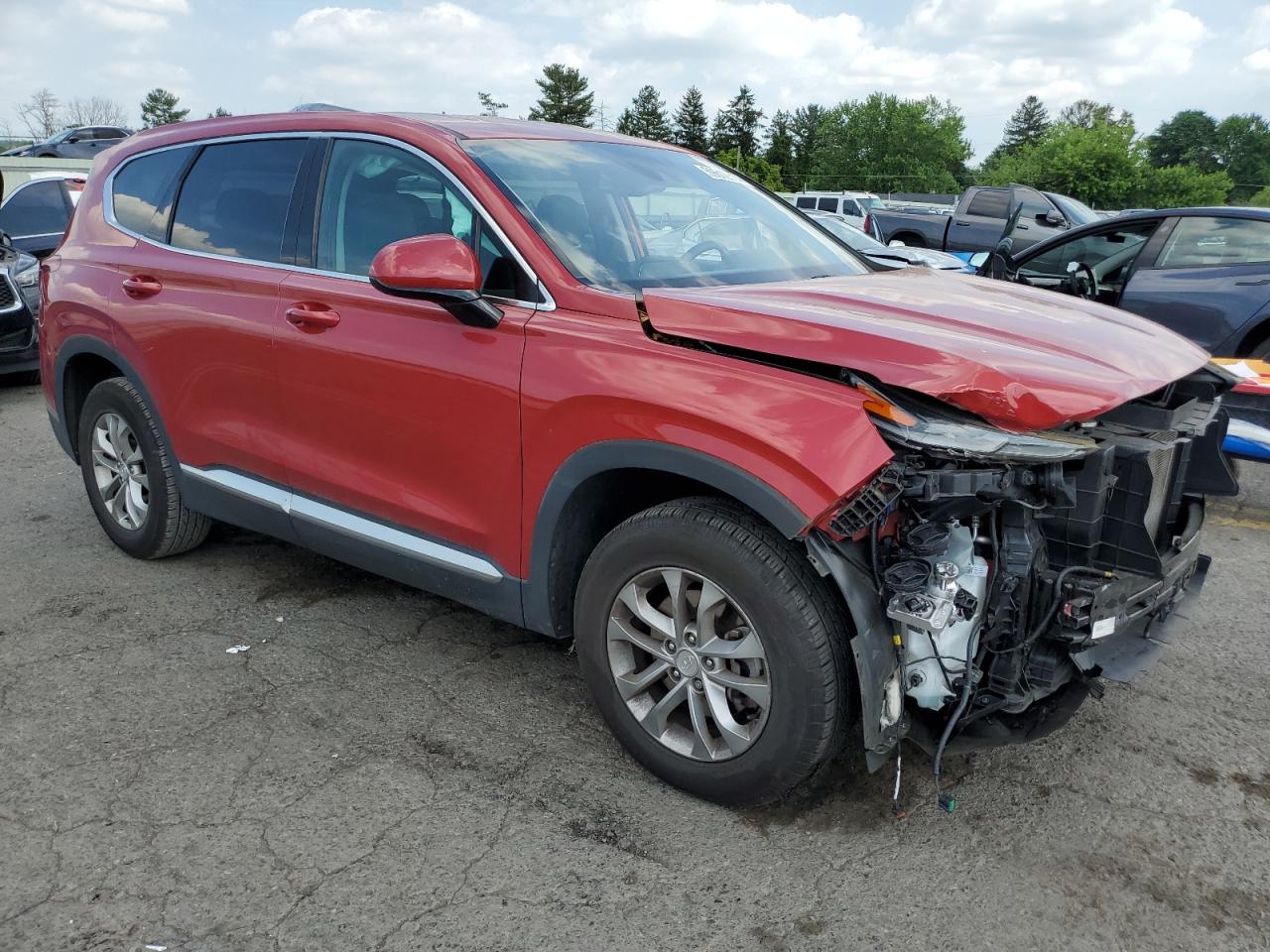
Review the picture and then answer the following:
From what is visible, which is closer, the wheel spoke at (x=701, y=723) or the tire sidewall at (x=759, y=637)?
the tire sidewall at (x=759, y=637)

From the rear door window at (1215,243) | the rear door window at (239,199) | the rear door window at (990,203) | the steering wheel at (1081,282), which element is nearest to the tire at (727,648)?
the rear door window at (239,199)

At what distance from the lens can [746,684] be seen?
2.66m

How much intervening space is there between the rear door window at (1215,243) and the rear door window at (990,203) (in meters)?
9.68

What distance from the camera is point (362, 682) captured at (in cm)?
358

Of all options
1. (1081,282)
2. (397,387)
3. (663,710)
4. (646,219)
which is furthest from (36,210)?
(663,710)

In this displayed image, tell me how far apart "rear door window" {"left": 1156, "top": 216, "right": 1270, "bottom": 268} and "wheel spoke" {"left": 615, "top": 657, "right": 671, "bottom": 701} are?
5.82 meters

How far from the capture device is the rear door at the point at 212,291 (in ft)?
12.1

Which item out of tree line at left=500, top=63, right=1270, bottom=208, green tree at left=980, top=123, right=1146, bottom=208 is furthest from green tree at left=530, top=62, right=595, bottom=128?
green tree at left=980, top=123, right=1146, bottom=208

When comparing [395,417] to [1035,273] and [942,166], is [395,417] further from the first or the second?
[942,166]

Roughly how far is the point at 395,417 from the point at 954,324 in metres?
1.71

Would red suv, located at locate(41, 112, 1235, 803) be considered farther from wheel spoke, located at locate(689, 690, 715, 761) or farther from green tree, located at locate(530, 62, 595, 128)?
green tree, located at locate(530, 62, 595, 128)

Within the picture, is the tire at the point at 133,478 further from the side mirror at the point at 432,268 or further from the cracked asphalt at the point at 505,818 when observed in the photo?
the side mirror at the point at 432,268

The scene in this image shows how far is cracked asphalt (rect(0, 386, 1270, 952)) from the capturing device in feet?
7.88

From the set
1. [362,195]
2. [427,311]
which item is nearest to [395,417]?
[427,311]
